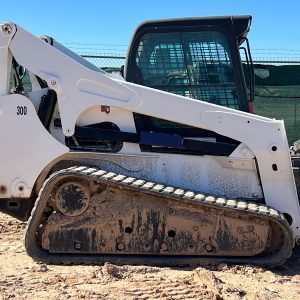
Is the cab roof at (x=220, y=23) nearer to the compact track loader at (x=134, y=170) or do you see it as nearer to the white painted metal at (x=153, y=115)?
the compact track loader at (x=134, y=170)

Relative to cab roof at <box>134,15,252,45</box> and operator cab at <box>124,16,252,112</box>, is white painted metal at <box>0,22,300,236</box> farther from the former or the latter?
cab roof at <box>134,15,252,45</box>

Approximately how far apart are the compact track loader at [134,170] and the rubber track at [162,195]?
0.03 feet

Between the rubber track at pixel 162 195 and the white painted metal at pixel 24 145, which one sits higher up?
the white painted metal at pixel 24 145

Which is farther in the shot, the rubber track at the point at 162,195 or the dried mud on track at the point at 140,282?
the rubber track at the point at 162,195

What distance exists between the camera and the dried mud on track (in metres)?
4.18

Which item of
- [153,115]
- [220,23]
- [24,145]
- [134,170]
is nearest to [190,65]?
[220,23]

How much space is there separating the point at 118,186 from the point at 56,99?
111cm

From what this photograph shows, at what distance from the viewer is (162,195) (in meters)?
4.89

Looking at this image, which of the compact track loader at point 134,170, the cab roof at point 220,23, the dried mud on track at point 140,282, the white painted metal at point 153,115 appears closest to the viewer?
the dried mud on track at point 140,282

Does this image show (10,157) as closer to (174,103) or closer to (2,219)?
(174,103)

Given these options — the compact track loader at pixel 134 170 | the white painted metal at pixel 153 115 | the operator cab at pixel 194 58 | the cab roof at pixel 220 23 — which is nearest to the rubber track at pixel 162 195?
the compact track loader at pixel 134 170

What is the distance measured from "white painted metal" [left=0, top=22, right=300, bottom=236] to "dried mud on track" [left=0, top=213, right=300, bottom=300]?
76 centimetres

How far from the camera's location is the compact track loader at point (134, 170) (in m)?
5.00

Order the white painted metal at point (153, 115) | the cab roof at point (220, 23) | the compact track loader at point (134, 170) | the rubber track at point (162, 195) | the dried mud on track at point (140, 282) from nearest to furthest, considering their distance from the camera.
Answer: the dried mud on track at point (140, 282)
the rubber track at point (162, 195)
the compact track loader at point (134, 170)
the white painted metal at point (153, 115)
the cab roof at point (220, 23)
